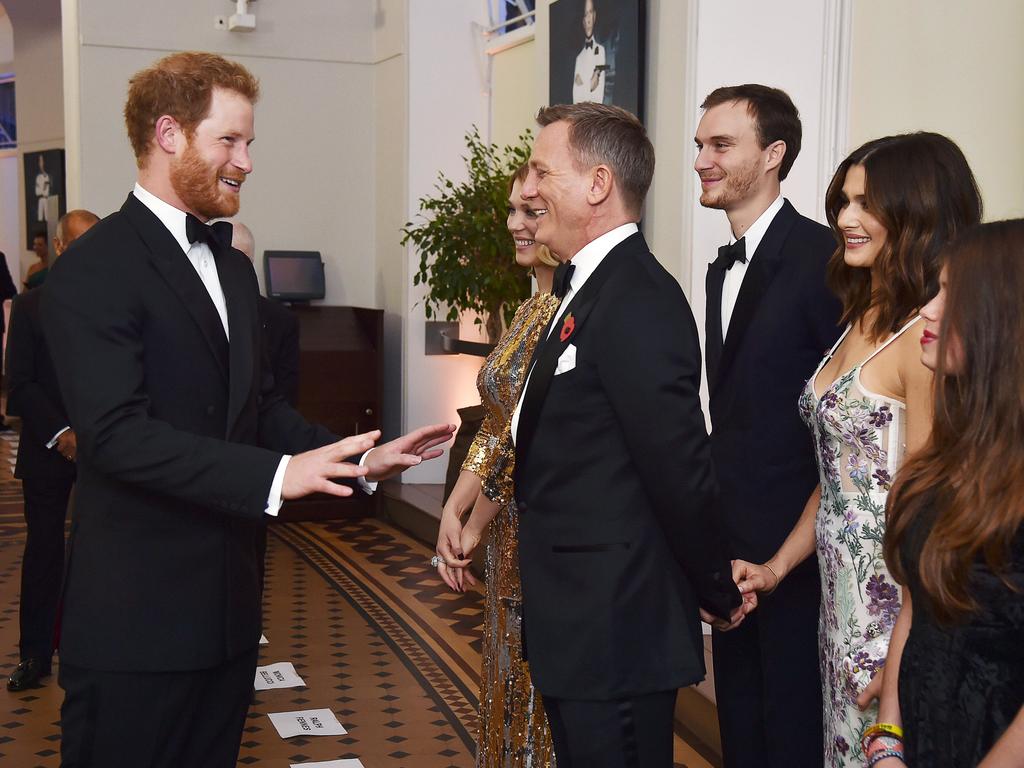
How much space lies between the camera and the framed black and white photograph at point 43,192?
46.1 ft

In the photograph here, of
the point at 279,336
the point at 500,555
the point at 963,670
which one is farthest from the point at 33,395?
the point at 963,670

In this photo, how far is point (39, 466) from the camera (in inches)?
191

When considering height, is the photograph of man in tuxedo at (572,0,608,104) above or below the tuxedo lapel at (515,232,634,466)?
above

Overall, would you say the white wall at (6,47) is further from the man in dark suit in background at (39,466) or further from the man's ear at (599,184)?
the man's ear at (599,184)

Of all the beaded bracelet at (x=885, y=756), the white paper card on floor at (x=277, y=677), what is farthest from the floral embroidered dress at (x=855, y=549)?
the white paper card on floor at (x=277, y=677)

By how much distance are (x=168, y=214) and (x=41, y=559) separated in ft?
10.4

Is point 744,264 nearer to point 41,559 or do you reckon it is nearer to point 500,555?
point 500,555

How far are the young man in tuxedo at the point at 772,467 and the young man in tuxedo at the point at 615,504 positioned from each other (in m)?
0.53

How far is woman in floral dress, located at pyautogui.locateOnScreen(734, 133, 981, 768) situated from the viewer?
2.34m

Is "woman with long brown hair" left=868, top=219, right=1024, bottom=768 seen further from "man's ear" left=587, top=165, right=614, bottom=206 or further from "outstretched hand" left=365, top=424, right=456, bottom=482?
"outstretched hand" left=365, top=424, right=456, bottom=482

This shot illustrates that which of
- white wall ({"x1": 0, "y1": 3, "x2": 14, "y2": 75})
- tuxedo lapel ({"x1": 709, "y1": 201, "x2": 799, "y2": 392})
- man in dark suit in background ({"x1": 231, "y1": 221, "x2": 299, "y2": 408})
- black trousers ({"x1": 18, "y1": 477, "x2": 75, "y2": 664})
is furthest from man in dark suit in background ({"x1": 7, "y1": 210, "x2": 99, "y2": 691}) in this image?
white wall ({"x1": 0, "y1": 3, "x2": 14, "y2": 75})

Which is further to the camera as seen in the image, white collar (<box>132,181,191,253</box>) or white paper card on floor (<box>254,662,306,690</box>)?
white paper card on floor (<box>254,662,306,690</box>)

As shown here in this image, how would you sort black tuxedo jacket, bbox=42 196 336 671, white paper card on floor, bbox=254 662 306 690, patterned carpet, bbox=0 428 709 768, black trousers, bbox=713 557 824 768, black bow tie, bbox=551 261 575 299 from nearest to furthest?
1. black tuxedo jacket, bbox=42 196 336 671
2. black bow tie, bbox=551 261 575 299
3. black trousers, bbox=713 557 824 768
4. patterned carpet, bbox=0 428 709 768
5. white paper card on floor, bbox=254 662 306 690

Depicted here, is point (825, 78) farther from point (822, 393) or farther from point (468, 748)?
point (468, 748)
